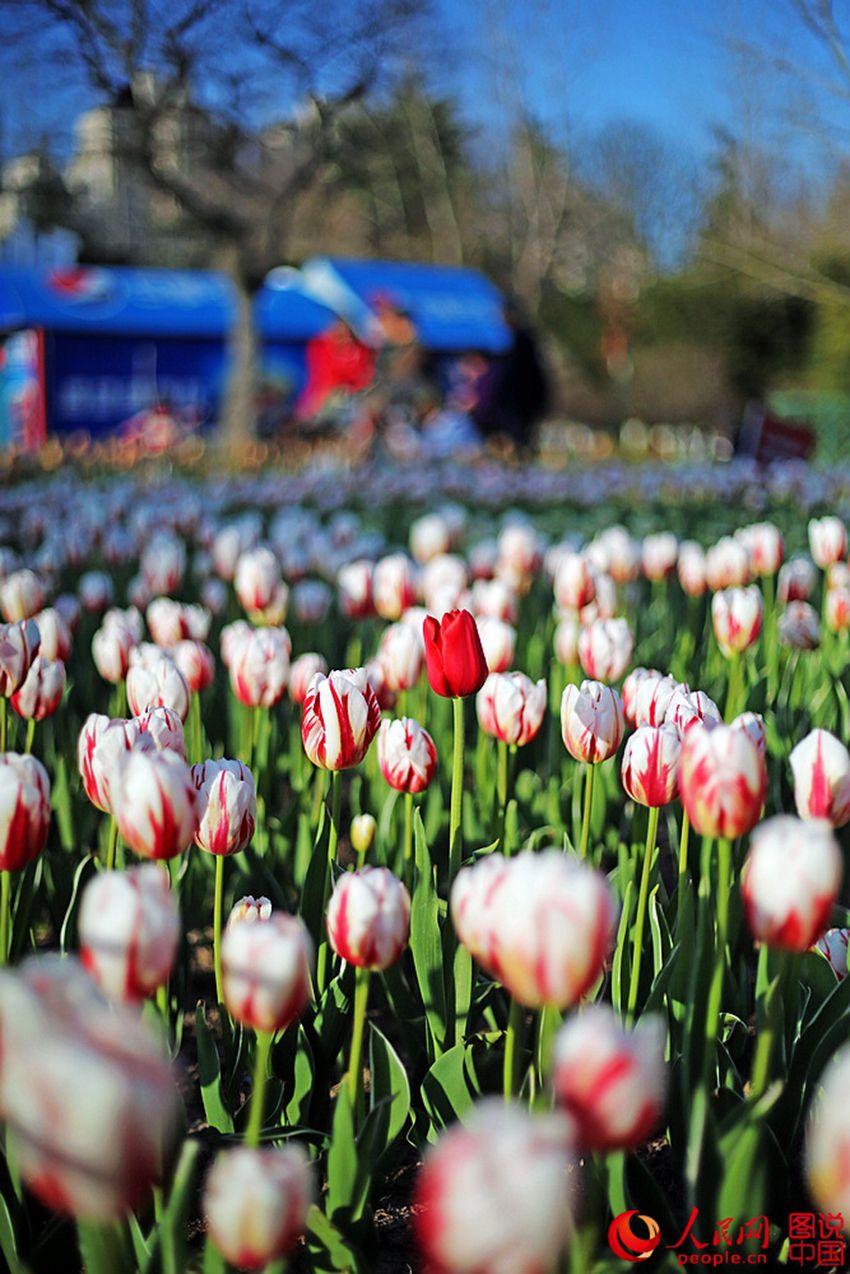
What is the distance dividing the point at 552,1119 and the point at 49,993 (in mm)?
348

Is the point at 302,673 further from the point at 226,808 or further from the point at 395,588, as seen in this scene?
the point at 226,808

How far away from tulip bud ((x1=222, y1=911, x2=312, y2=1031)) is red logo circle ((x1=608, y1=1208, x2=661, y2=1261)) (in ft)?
1.47

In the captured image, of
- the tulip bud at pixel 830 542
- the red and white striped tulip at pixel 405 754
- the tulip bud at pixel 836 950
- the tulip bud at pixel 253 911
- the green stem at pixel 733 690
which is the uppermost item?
the tulip bud at pixel 830 542

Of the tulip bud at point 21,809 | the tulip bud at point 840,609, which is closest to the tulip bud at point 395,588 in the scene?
the tulip bud at point 840,609

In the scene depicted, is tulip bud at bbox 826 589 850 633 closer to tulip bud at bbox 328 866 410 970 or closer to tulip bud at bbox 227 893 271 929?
tulip bud at bbox 227 893 271 929

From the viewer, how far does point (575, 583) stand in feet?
8.65

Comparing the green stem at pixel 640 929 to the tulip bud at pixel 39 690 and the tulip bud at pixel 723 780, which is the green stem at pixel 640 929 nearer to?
the tulip bud at pixel 723 780

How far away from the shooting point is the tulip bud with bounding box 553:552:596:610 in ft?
8.63

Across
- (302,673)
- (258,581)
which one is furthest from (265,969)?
(258,581)

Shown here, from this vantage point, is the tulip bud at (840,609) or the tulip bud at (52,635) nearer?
the tulip bud at (52,635)

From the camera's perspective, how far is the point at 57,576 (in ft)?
12.6

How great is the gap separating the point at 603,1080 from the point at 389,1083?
70cm

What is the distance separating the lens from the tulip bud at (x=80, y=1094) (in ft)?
2.49

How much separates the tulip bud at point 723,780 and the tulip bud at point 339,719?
0.51m
